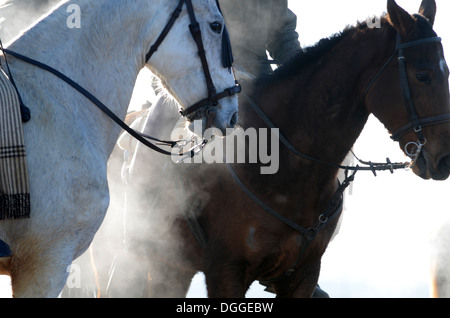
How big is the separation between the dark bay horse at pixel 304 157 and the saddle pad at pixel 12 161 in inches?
85.9

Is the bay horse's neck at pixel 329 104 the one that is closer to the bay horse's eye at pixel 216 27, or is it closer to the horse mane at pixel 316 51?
the horse mane at pixel 316 51

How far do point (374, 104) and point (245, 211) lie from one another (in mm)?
1241

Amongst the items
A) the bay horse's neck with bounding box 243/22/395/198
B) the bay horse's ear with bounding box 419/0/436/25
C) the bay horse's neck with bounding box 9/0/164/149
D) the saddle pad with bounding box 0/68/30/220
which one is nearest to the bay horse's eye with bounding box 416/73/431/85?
the bay horse's neck with bounding box 243/22/395/198

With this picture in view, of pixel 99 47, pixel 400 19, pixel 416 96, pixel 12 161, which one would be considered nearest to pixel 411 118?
pixel 416 96

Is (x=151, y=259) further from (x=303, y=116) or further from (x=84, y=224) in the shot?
(x=84, y=224)

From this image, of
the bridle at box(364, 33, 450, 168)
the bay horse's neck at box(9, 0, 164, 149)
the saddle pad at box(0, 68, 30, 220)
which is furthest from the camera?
the bridle at box(364, 33, 450, 168)

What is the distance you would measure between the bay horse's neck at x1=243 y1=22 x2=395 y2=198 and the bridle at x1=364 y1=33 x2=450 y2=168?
135 millimetres

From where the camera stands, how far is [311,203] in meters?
5.53

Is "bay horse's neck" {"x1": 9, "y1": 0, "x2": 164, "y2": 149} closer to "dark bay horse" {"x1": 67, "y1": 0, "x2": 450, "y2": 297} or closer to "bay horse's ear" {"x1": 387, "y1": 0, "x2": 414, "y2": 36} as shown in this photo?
"dark bay horse" {"x1": 67, "y1": 0, "x2": 450, "y2": 297}

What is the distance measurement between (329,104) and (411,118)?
0.63 m

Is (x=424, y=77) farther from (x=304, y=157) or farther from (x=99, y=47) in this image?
(x=99, y=47)

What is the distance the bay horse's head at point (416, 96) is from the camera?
520 cm

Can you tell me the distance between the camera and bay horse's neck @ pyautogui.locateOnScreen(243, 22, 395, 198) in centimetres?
548

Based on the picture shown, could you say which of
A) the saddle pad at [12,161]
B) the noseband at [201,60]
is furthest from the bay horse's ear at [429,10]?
the saddle pad at [12,161]
